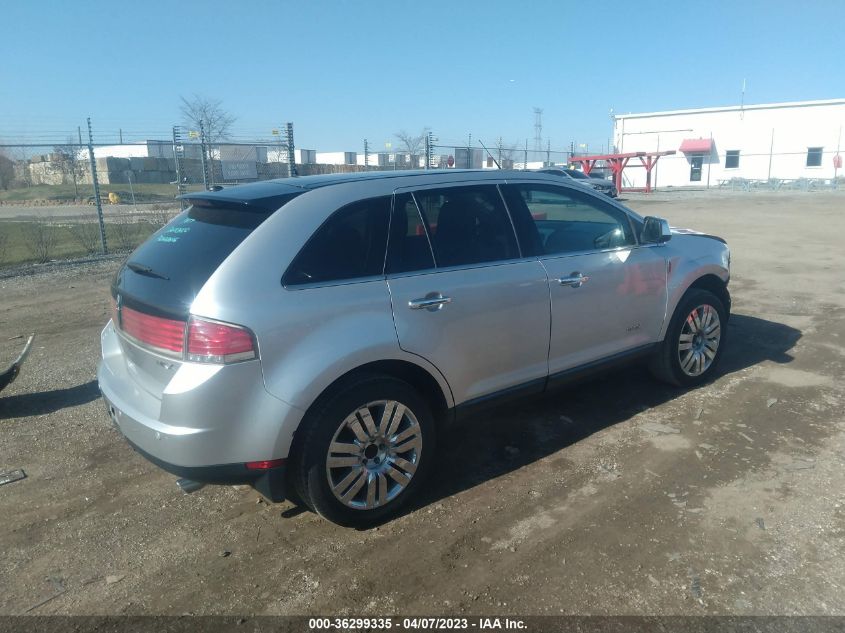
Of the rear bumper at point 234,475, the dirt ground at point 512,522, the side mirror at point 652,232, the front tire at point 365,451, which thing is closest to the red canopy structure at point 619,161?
the side mirror at point 652,232

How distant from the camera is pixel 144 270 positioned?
3.30m

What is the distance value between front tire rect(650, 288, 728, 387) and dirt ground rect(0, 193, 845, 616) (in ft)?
0.69

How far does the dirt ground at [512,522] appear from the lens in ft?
9.23

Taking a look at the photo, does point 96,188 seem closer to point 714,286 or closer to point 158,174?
point 714,286

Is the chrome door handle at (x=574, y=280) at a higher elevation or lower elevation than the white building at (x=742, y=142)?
lower

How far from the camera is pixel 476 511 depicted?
3.46 m

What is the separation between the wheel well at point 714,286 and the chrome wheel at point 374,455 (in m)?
2.92

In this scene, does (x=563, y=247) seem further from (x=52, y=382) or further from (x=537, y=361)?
(x=52, y=382)

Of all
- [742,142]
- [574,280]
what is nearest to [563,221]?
[574,280]

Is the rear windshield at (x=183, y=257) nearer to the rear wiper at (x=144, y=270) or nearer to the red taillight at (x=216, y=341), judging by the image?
the rear wiper at (x=144, y=270)

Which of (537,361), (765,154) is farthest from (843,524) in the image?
(765,154)

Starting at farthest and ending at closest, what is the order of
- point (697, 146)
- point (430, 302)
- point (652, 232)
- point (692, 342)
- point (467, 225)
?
point (697, 146) < point (692, 342) < point (652, 232) < point (467, 225) < point (430, 302)

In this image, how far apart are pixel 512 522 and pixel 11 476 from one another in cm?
305

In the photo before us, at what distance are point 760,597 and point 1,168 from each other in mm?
34565
